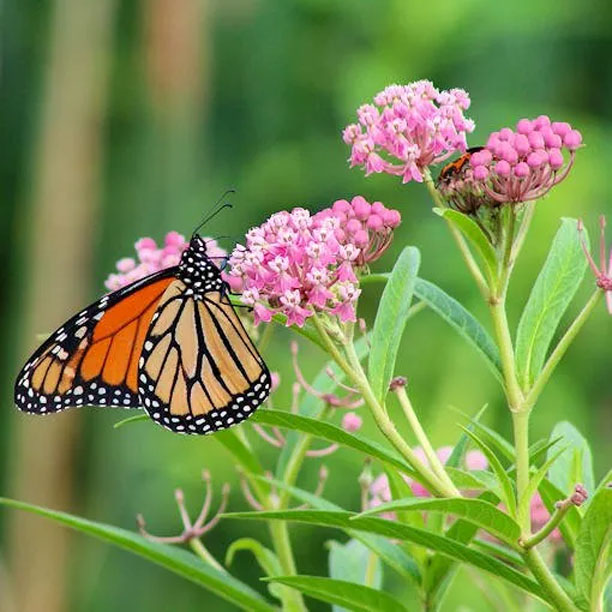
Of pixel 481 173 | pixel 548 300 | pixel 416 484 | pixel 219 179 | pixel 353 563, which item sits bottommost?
pixel 353 563

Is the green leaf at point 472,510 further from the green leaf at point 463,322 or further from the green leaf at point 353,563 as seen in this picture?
the green leaf at point 353,563

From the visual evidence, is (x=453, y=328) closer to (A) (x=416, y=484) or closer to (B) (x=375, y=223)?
(B) (x=375, y=223)

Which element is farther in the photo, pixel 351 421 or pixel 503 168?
pixel 351 421

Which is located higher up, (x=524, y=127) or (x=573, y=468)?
(x=524, y=127)

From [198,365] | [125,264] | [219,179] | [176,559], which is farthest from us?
[219,179]

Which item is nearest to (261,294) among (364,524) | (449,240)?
(364,524)

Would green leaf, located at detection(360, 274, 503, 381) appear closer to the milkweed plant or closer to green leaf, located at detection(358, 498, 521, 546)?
the milkweed plant

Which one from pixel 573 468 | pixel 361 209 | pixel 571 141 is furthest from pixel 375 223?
pixel 573 468

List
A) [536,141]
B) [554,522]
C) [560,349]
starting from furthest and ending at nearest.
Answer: [536,141] < [560,349] < [554,522]
